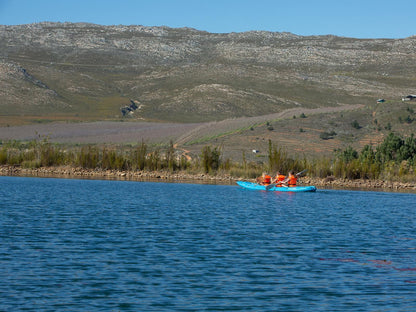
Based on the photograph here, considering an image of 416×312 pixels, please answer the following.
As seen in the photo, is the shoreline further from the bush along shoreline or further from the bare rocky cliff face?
the bare rocky cliff face

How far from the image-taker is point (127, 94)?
17288cm

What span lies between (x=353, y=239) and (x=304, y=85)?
149145 millimetres

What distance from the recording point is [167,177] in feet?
188

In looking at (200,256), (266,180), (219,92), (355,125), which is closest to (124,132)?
(355,125)

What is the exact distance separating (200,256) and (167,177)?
127 ft

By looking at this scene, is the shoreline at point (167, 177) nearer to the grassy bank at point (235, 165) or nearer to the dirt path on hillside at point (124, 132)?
the grassy bank at point (235, 165)

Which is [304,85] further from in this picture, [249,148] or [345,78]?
[249,148]

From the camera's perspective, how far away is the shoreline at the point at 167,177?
54281 millimetres

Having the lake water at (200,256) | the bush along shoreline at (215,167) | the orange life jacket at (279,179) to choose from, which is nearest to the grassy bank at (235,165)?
the bush along shoreline at (215,167)

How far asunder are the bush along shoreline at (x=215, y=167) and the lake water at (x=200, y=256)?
20876 millimetres

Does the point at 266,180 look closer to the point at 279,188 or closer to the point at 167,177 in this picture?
the point at 279,188

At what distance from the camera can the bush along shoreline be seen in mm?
55406

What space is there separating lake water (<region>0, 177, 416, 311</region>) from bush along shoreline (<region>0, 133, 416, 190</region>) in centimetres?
2088

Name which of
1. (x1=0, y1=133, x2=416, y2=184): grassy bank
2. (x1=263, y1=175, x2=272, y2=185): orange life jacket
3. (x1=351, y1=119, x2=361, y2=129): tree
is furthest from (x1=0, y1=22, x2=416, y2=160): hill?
(x1=263, y1=175, x2=272, y2=185): orange life jacket
